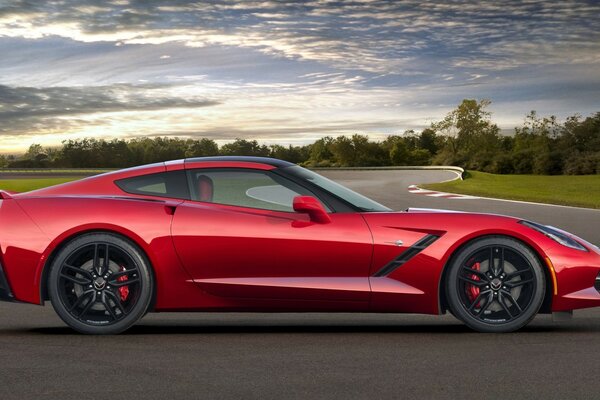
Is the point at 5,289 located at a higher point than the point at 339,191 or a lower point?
lower

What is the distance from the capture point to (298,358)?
5.43 metres

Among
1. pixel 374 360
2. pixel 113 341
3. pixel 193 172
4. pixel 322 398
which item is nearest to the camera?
pixel 322 398

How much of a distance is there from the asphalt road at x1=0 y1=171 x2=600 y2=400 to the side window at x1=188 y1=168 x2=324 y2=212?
95 cm

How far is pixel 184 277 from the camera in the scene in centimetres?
615

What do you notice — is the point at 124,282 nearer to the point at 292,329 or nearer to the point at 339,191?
the point at 292,329

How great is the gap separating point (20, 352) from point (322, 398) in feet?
7.50

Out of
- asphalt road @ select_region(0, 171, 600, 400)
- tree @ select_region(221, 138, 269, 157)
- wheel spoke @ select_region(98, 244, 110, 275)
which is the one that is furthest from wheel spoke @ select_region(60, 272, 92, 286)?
tree @ select_region(221, 138, 269, 157)

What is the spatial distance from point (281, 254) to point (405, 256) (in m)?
0.87

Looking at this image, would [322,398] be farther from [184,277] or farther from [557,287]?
[557,287]

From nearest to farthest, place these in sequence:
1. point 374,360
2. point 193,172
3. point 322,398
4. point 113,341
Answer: point 322,398 → point 374,360 → point 113,341 → point 193,172

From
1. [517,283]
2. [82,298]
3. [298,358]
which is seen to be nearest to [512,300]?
[517,283]

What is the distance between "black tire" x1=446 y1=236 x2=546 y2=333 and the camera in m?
6.09

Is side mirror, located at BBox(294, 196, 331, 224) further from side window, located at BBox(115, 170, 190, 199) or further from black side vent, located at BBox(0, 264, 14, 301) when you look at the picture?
black side vent, located at BBox(0, 264, 14, 301)

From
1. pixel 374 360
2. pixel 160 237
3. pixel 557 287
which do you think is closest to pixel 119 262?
pixel 160 237
